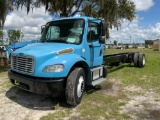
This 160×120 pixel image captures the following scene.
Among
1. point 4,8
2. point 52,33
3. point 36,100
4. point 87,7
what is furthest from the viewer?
point 87,7

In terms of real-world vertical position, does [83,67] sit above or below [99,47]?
below

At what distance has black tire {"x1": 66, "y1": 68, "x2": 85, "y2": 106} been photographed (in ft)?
16.7

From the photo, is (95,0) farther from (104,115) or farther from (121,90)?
(104,115)

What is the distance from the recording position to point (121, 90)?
23.9 ft

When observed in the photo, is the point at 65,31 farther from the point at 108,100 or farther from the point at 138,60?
the point at 138,60

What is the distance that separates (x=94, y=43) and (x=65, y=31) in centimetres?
102

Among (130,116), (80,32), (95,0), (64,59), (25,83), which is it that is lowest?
(130,116)

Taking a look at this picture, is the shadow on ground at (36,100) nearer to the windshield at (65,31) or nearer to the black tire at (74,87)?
the black tire at (74,87)

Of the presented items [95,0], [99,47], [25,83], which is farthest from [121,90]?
[95,0]

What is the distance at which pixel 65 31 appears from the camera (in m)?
6.15

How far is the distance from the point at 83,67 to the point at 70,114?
151cm

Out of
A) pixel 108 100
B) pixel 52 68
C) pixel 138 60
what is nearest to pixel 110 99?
pixel 108 100

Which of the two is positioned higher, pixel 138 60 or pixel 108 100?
pixel 138 60

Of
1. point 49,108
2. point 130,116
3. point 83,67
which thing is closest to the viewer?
point 130,116
